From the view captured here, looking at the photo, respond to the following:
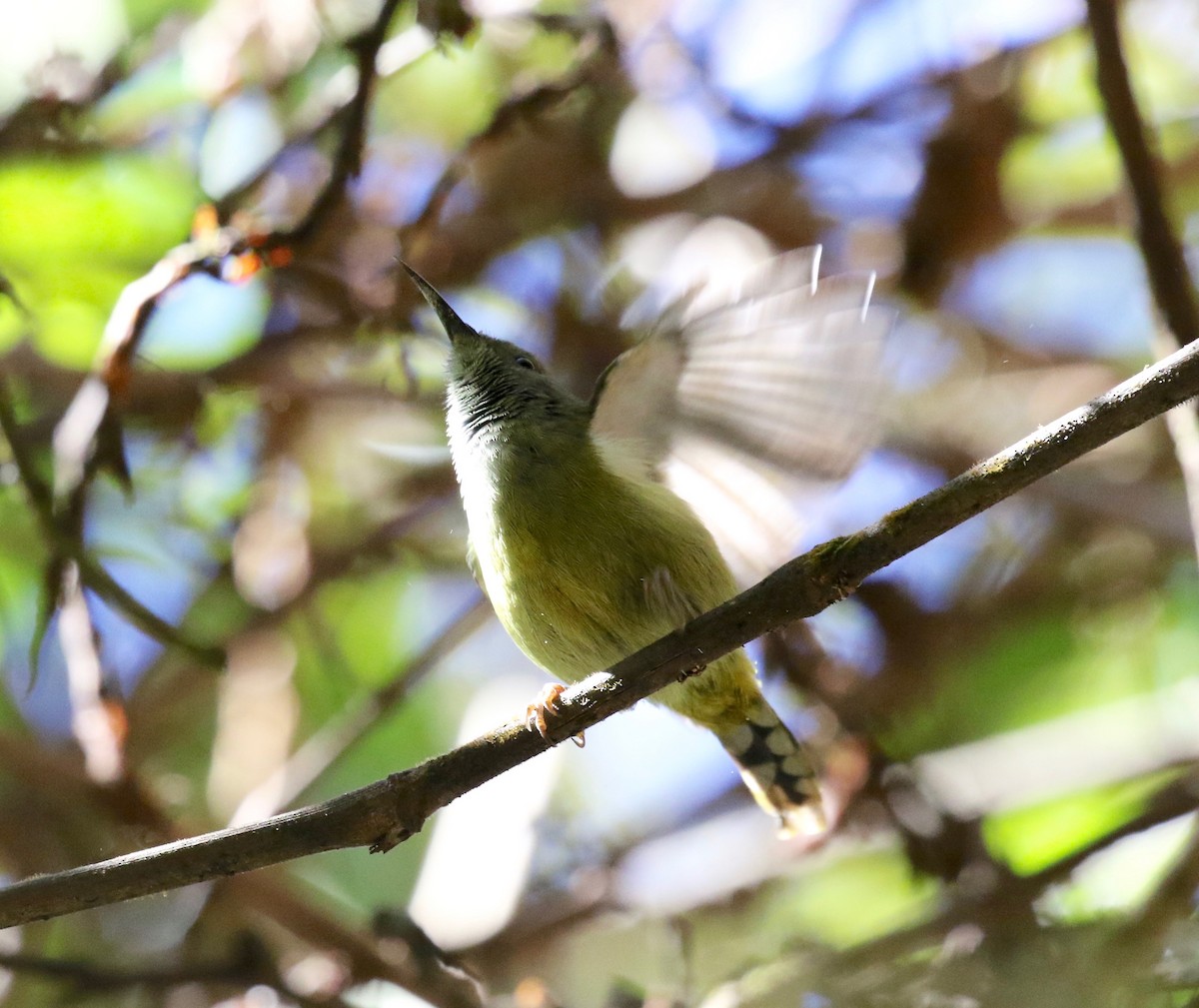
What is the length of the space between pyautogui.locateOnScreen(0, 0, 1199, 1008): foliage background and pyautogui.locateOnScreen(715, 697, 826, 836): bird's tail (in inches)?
12.3

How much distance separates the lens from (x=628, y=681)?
A: 219 centimetres

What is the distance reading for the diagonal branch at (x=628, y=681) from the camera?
181 cm

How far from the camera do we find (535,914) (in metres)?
4.12

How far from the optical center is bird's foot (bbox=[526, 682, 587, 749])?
2191 mm

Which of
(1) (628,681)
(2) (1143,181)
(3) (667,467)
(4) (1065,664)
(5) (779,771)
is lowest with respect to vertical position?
(4) (1065,664)

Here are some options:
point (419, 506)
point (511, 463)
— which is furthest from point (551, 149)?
point (511, 463)

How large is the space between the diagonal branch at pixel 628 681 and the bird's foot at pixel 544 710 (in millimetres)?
17

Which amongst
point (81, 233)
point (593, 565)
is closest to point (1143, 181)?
point (593, 565)

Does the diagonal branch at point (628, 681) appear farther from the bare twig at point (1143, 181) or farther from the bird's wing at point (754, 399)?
the bare twig at point (1143, 181)

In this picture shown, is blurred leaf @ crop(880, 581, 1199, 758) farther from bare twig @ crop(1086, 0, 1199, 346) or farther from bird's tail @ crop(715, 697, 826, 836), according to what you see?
bare twig @ crop(1086, 0, 1199, 346)

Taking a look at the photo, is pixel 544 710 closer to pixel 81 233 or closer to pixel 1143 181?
pixel 1143 181

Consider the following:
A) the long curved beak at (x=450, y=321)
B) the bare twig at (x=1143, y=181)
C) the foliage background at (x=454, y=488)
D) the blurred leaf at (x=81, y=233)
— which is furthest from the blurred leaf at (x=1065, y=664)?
the blurred leaf at (x=81, y=233)

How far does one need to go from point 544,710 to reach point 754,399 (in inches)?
33.4

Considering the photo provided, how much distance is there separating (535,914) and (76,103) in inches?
115
